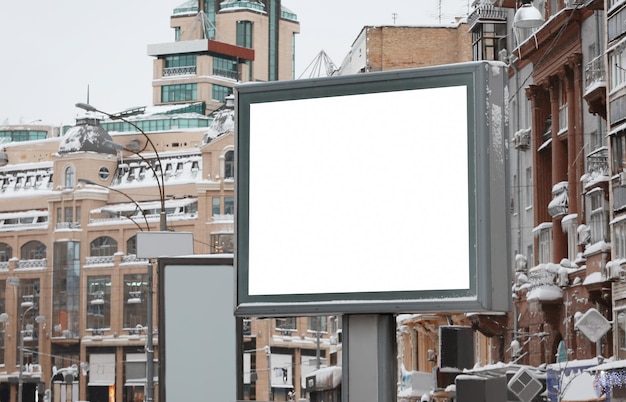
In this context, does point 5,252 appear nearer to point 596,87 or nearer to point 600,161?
point 600,161

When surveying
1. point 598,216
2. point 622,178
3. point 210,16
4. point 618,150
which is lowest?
point 598,216

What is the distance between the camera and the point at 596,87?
34219 mm

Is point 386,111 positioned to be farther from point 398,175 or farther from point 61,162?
point 61,162

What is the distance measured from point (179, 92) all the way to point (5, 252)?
2572cm

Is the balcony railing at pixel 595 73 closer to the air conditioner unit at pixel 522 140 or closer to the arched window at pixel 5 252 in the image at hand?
the air conditioner unit at pixel 522 140

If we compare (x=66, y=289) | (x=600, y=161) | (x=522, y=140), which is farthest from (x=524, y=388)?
(x=66, y=289)

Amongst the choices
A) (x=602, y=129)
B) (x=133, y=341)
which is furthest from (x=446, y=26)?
(x=133, y=341)

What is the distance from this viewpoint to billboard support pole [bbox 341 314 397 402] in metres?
5.64

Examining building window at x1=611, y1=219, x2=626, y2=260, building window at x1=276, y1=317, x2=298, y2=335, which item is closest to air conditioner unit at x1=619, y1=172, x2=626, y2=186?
building window at x1=611, y1=219, x2=626, y2=260

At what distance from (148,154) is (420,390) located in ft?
251

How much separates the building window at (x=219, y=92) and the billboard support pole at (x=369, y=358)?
135450 millimetres

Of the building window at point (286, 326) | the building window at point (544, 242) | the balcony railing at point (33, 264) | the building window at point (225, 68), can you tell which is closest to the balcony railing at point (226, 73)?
the building window at point (225, 68)

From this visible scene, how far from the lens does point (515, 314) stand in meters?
43.8

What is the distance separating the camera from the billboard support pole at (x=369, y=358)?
5641 millimetres
